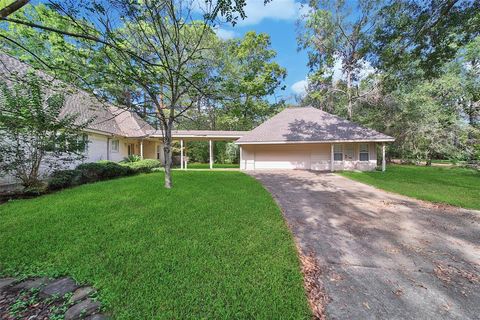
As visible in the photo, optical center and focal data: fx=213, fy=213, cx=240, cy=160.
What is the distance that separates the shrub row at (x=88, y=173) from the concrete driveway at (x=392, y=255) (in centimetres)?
786

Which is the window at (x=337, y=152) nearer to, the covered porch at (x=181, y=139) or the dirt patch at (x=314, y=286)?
the covered porch at (x=181, y=139)

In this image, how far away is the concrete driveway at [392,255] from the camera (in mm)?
2393

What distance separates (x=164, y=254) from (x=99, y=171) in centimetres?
868

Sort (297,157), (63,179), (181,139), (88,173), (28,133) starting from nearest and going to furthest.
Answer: (28,133) → (63,179) → (88,173) → (297,157) → (181,139)

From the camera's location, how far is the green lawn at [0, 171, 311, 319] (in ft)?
7.50

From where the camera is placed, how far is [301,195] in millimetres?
7652

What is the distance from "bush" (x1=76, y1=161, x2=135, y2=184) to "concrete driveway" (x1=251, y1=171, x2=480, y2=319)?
27.4 ft

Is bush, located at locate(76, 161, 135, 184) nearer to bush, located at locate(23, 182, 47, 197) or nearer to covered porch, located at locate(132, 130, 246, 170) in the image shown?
bush, located at locate(23, 182, 47, 197)

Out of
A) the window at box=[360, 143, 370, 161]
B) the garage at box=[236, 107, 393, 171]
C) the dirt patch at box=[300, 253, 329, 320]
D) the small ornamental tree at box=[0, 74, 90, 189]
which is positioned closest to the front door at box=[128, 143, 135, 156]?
the garage at box=[236, 107, 393, 171]

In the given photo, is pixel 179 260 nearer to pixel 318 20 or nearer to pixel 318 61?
pixel 318 61

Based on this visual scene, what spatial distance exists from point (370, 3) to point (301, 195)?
20.1 meters

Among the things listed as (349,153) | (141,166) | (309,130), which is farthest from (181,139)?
(349,153)

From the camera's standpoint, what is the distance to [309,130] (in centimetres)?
1611

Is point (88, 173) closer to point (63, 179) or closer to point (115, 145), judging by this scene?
point (63, 179)
